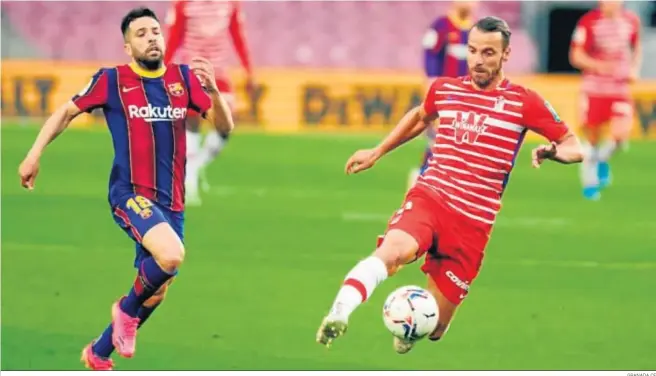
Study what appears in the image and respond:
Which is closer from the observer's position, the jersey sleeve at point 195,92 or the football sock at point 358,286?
the football sock at point 358,286

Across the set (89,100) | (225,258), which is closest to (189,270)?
(225,258)

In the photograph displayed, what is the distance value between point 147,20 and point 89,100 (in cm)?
53

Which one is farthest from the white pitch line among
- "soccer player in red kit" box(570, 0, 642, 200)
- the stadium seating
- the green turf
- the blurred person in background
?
the stadium seating

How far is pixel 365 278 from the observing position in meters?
7.06

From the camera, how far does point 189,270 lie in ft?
37.3

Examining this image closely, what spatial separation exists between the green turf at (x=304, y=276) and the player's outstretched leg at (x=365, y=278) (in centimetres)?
101

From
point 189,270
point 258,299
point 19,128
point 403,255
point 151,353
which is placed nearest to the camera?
point 403,255

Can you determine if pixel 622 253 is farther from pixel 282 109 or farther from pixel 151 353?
pixel 282 109

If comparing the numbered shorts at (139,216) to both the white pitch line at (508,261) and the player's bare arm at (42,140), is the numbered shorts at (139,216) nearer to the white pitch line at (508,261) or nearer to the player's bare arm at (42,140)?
the player's bare arm at (42,140)

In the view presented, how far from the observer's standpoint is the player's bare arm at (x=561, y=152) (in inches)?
284

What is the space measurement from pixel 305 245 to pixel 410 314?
18.5ft

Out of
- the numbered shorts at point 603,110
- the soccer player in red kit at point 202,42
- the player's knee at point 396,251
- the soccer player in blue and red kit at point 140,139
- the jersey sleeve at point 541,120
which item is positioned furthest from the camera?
the numbered shorts at point 603,110

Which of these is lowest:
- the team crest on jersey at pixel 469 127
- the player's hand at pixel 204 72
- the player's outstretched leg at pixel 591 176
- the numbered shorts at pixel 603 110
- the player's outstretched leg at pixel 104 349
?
the player's outstretched leg at pixel 591 176

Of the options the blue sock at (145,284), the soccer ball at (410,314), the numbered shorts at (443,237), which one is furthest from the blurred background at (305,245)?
the soccer ball at (410,314)
